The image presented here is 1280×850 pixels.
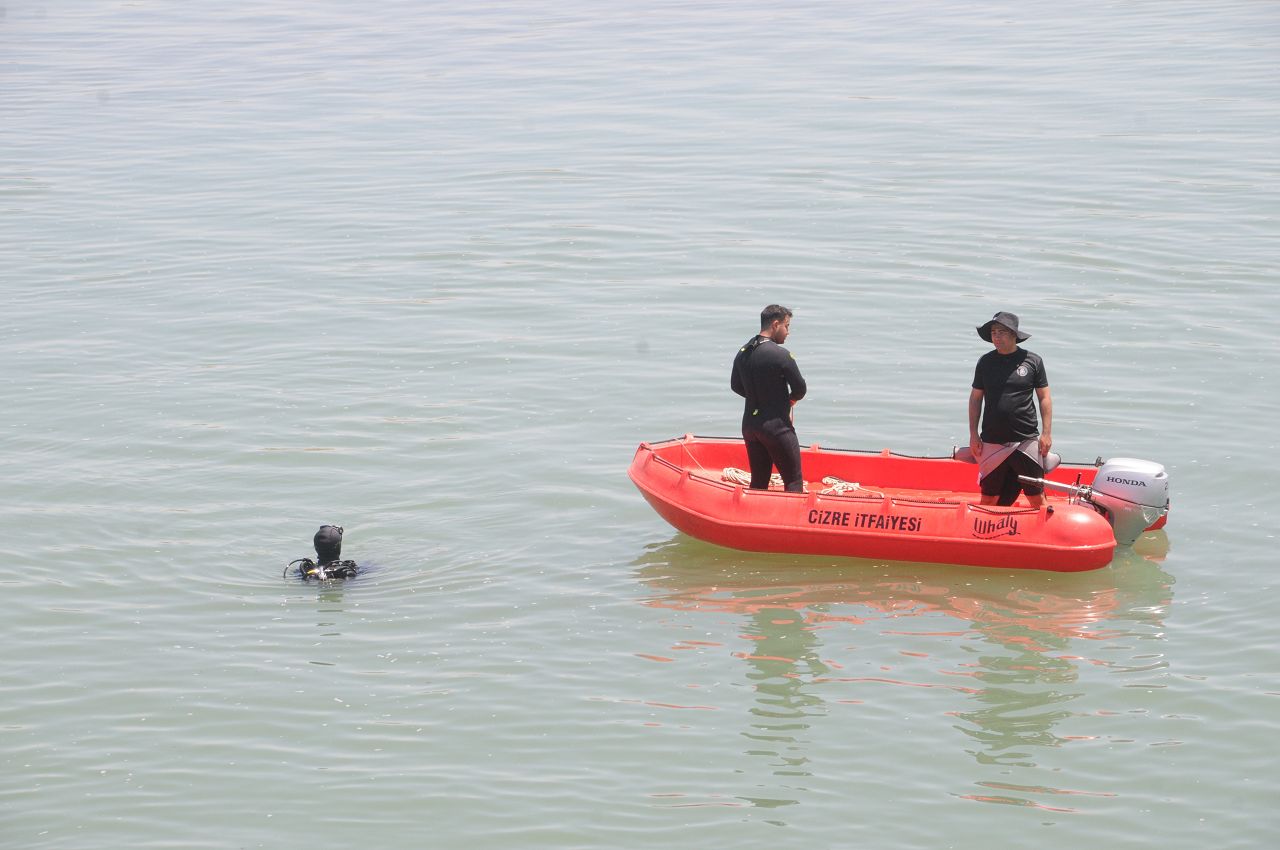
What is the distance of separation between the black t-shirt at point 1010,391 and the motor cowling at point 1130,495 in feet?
2.68

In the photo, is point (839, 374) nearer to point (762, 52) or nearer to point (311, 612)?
point (311, 612)

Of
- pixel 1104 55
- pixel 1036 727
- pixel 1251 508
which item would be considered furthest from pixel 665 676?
pixel 1104 55

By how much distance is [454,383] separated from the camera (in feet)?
58.5

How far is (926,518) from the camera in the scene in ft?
41.5

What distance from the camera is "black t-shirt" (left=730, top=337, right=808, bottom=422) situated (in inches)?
493

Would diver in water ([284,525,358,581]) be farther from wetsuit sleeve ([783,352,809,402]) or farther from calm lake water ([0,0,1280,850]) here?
wetsuit sleeve ([783,352,809,402])

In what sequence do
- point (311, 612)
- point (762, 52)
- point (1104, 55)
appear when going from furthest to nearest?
point (762, 52) → point (1104, 55) → point (311, 612)

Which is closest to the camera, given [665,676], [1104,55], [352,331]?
[665,676]

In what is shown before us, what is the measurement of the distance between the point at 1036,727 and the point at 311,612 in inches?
211

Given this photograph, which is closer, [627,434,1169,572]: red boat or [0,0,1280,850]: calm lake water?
[0,0,1280,850]: calm lake water

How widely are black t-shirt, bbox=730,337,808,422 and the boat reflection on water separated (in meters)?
1.26

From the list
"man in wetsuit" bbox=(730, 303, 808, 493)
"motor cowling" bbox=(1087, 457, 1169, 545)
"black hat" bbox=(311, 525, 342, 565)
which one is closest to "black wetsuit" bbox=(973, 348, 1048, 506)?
"motor cowling" bbox=(1087, 457, 1169, 545)

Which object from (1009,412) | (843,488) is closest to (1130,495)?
(1009,412)

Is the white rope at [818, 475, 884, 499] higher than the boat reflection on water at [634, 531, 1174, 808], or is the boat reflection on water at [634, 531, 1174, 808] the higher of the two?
the white rope at [818, 475, 884, 499]
